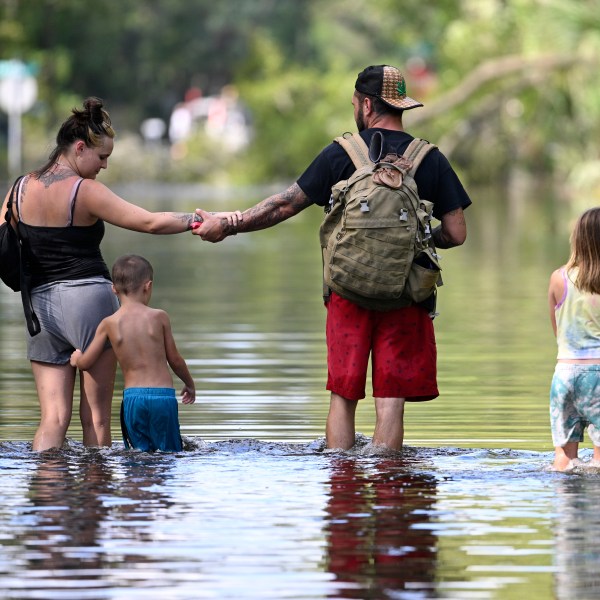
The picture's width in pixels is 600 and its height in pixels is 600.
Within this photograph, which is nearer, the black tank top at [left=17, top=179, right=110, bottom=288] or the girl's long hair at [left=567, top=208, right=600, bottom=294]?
the girl's long hair at [left=567, top=208, right=600, bottom=294]

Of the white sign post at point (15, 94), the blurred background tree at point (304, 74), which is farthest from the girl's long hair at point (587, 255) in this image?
the white sign post at point (15, 94)

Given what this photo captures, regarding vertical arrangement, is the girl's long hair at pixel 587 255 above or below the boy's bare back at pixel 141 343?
above

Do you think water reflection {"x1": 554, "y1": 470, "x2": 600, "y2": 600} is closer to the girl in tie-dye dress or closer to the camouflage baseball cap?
the girl in tie-dye dress

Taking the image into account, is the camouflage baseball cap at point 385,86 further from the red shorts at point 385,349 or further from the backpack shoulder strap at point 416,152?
the red shorts at point 385,349

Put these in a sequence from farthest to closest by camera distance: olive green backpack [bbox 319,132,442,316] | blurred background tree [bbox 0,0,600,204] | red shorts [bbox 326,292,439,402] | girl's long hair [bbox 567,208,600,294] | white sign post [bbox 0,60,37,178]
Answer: white sign post [bbox 0,60,37,178]
blurred background tree [bbox 0,0,600,204]
red shorts [bbox 326,292,439,402]
olive green backpack [bbox 319,132,442,316]
girl's long hair [bbox 567,208,600,294]

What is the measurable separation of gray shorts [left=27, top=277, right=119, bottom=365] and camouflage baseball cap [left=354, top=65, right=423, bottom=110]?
1505 millimetres

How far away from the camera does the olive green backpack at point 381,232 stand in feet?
28.2

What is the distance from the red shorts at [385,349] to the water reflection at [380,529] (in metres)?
0.34

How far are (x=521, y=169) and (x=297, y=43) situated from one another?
37.6 m

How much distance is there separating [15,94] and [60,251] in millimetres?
55162

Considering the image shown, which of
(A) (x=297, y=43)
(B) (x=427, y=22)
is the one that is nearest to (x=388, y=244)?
(B) (x=427, y=22)

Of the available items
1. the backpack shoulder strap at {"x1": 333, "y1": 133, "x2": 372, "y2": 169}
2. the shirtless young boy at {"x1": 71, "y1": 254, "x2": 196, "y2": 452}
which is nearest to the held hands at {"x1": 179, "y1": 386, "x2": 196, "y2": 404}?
the shirtless young boy at {"x1": 71, "y1": 254, "x2": 196, "y2": 452}

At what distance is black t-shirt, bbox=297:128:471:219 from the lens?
28.7ft

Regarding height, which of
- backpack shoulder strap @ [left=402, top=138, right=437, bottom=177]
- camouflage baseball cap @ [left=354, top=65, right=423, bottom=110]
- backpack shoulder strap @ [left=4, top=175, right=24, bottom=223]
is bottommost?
backpack shoulder strap @ [left=4, top=175, right=24, bottom=223]
